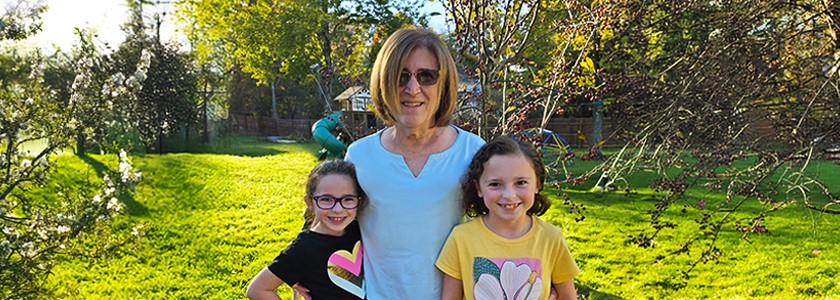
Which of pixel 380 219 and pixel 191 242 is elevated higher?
pixel 380 219

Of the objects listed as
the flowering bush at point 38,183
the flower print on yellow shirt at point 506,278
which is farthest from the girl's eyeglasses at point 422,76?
the flowering bush at point 38,183

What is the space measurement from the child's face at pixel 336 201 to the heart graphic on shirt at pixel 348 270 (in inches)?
3.5

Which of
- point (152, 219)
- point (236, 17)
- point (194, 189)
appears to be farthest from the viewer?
point (236, 17)

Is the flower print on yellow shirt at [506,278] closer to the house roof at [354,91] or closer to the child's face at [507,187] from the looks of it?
the child's face at [507,187]

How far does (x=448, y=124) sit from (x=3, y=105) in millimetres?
2682

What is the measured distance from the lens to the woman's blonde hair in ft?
5.62

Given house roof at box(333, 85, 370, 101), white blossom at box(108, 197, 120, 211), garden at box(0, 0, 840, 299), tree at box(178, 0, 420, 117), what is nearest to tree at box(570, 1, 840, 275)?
garden at box(0, 0, 840, 299)

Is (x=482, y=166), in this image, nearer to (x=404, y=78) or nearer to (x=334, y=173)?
(x=404, y=78)

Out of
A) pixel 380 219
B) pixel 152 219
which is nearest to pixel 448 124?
pixel 380 219

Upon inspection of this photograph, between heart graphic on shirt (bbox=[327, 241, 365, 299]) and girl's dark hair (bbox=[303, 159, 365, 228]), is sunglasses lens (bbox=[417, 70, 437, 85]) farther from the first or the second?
heart graphic on shirt (bbox=[327, 241, 365, 299])

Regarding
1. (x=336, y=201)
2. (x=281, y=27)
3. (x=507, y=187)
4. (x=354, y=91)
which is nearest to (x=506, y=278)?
(x=507, y=187)

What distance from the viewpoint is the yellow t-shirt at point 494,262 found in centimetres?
173

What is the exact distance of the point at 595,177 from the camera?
452 inches

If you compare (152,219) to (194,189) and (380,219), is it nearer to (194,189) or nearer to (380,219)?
(194,189)
